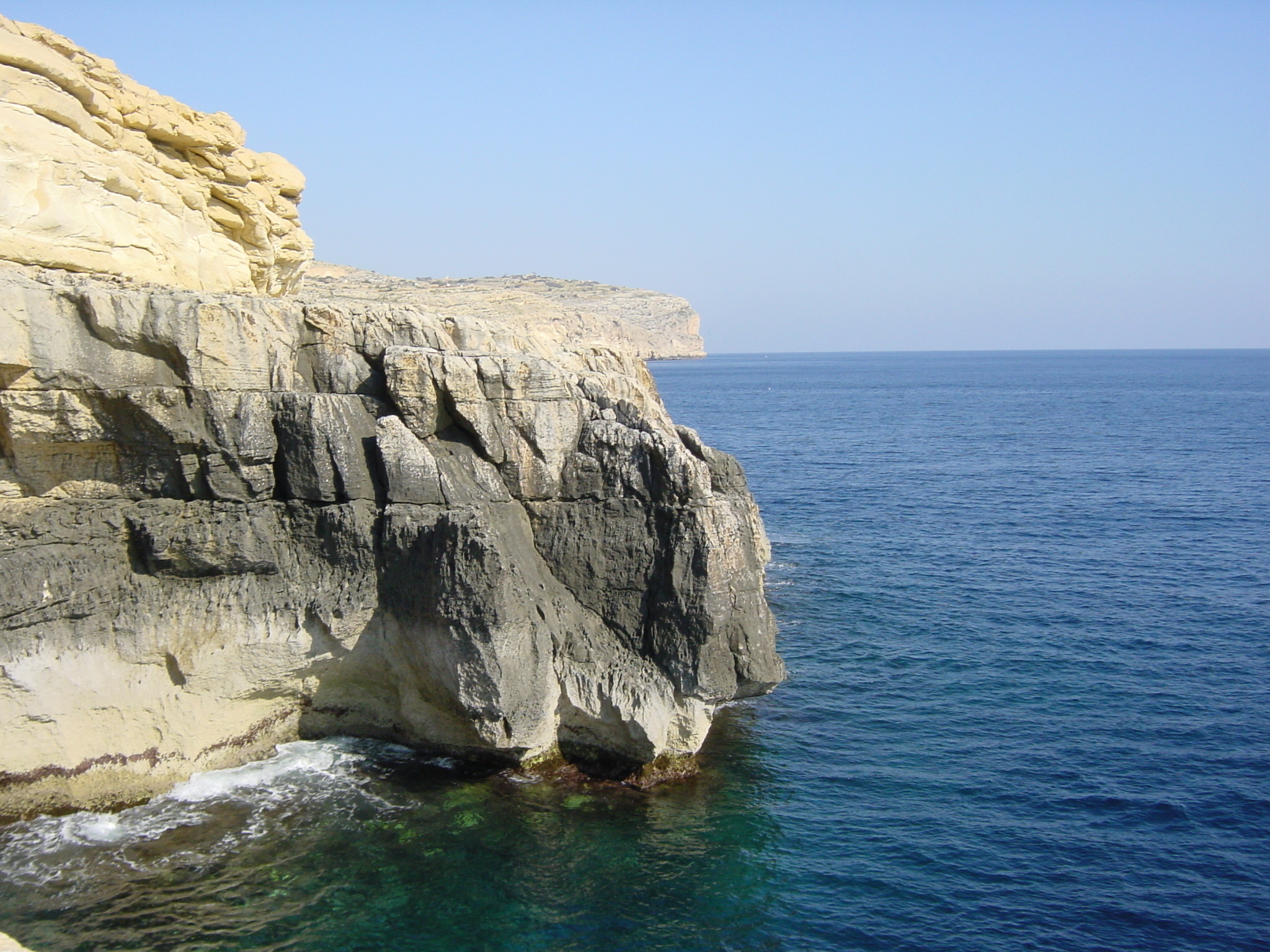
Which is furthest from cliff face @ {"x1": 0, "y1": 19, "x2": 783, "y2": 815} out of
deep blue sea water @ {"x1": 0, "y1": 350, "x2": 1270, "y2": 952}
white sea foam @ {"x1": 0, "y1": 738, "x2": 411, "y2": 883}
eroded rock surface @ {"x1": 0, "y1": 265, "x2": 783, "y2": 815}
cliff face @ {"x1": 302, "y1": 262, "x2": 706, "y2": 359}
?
cliff face @ {"x1": 302, "y1": 262, "x2": 706, "y2": 359}

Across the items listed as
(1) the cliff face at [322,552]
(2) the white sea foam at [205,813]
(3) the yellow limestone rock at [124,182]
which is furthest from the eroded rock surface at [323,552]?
(3) the yellow limestone rock at [124,182]

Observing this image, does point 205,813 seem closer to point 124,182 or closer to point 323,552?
point 323,552

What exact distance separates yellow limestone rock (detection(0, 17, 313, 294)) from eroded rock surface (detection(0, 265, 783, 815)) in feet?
4.81

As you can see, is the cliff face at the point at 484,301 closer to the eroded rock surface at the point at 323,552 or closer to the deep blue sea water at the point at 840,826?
the eroded rock surface at the point at 323,552

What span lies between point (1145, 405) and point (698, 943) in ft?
388

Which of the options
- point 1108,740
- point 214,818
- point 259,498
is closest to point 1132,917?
point 1108,740

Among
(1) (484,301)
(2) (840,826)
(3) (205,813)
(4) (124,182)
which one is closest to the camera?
(3) (205,813)

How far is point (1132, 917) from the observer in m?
19.4

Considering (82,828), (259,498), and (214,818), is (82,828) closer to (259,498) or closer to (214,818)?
(214,818)

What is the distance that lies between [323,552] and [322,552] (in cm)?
3

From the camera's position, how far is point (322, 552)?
23.2 meters

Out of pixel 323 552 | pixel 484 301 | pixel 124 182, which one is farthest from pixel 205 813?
pixel 484 301

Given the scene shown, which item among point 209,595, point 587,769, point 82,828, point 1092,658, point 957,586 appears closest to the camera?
point 82,828

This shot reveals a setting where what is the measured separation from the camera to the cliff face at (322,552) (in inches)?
832
